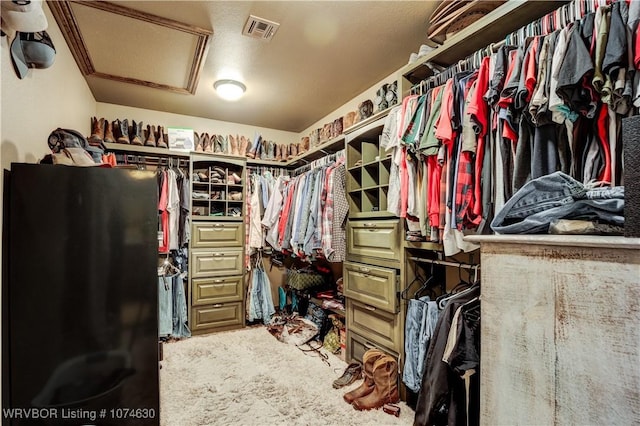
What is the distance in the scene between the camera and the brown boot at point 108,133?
10.2 feet

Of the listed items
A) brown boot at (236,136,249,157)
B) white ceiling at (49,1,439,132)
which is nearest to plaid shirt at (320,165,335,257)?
white ceiling at (49,1,439,132)

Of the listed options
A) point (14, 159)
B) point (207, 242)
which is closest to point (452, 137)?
point (14, 159)

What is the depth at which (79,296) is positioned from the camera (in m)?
1.30

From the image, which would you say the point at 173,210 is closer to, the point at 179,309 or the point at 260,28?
the point at 179,309

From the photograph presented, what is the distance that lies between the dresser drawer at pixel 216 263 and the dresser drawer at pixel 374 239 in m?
1.58

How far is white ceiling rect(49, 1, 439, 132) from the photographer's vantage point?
1909 mm

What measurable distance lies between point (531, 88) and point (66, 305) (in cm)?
208

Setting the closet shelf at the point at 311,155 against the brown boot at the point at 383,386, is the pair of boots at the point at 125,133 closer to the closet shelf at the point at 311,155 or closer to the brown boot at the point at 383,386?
the closet shelf at the point at 311,155

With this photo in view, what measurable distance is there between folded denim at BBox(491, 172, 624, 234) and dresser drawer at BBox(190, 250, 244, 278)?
2.96 m

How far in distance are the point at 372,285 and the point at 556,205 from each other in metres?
1.44

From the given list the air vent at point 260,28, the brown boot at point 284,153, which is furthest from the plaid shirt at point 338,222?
the brown boot at point 284,153

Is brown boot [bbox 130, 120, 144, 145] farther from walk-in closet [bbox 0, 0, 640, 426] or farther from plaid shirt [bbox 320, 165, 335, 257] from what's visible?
plaid shirt [bbox 320, 165, 335, 257]

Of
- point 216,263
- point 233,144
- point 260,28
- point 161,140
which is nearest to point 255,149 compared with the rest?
point 233,144

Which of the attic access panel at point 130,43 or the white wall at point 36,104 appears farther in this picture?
the attic access panel at point 130,43
